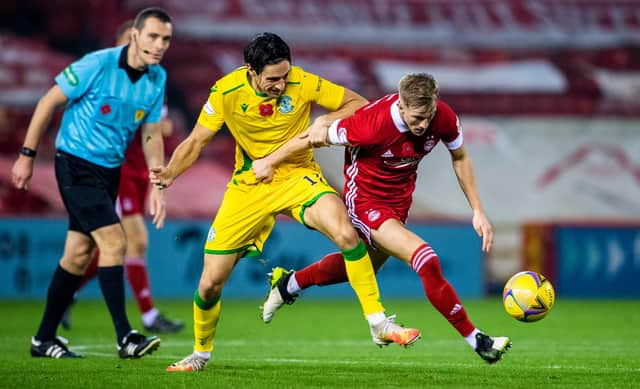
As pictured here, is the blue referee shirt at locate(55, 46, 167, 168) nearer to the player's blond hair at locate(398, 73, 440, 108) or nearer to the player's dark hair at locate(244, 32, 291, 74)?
the player's dark hair at locate(244, 32, 291, 74)

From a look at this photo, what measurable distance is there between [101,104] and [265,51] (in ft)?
4.88

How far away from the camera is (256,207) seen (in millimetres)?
6938

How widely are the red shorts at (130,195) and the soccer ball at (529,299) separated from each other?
14.0 ft

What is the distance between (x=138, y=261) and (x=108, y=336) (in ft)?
2.83

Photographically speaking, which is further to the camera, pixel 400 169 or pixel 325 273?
pixel 325 273

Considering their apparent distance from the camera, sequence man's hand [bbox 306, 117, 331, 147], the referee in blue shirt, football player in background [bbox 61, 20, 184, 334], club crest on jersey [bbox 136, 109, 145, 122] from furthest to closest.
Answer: football player in background [bbox 61, 20, 184, 334], club crest on jersey [bbox 136, 109, 145, 122], the referee in blue shirt, man's hand [bbox 306, 117, 331, 147]

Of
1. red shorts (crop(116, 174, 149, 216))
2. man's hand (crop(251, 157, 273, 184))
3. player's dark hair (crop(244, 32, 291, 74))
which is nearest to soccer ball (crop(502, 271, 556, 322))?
man's hand (crop(251, 157, 273, 184))

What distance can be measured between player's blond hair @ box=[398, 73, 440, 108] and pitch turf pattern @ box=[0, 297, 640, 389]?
1605 mm

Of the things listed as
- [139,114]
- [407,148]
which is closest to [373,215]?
[407,148]

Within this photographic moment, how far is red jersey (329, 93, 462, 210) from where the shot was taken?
6.66 m

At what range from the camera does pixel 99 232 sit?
7.39 metres

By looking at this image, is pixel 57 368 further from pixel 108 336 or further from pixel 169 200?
pixel 169 200

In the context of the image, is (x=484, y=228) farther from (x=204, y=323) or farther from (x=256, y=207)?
(x=204, y=323)

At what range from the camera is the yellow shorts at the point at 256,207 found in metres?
6.88
